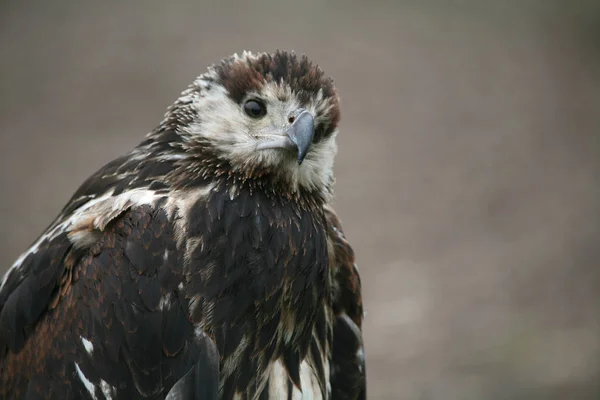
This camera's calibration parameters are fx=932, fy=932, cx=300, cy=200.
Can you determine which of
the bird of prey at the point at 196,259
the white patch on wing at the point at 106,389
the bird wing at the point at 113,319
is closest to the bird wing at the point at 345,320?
the bird of prey at the point at 196,259

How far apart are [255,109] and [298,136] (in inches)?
8.2

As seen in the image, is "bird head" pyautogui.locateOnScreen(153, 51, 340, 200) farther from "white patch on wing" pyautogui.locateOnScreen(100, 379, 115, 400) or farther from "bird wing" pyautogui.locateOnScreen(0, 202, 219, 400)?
"white patch on wing" pyautogui.locateOnScreen(100, 379, 115, 400)

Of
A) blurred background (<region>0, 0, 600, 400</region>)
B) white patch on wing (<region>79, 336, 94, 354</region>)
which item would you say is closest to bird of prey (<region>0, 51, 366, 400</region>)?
white patch on wing (<region>79, 336, 94, 354</region>)

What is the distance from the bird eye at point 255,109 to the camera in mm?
3287

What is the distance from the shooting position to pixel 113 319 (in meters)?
3.13

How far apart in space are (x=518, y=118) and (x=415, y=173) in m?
1.67

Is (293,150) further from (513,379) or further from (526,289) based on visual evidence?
(526,289)

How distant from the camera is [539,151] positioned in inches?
361

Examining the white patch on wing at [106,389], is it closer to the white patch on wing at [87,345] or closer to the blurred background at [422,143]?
the white patch on wing at [87,345]

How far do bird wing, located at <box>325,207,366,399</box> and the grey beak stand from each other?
0.55 meters

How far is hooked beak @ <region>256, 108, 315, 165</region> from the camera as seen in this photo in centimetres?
317

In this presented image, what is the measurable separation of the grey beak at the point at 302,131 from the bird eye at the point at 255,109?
0.12 m

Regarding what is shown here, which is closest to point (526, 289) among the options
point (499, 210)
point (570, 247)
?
point (570, 247)

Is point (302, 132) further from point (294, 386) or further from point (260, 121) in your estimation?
point (294, 386)
